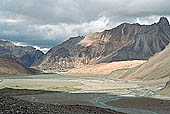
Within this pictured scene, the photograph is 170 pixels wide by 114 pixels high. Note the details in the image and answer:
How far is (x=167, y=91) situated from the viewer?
212ft

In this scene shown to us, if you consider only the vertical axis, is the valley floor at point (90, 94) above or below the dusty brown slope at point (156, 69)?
below

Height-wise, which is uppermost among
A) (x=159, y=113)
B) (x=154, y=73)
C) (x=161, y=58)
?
(x=161, y=58)

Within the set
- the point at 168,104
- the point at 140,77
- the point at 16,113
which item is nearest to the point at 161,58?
the point at 140,77

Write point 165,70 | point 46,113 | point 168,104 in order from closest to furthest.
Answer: point 46,113, point 168,104, point 165,70

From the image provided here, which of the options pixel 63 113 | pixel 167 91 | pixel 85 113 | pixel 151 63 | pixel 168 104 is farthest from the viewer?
pixel 151 63

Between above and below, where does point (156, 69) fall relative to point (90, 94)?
above

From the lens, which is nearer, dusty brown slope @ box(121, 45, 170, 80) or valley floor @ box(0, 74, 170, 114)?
valley floor @ box(0, 74, 170, 114)

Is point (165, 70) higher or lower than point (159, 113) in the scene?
higher

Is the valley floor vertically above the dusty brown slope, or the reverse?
the dusty brown slope

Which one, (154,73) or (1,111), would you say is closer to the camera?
(1,111)

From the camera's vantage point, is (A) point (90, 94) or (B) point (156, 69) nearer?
(A) point (90, 94)

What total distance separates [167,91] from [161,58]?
95.5 m

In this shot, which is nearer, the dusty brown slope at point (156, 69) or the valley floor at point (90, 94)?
the valley floor at point (90, 94)

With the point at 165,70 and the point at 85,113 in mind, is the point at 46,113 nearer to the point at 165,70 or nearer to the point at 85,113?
the point at 85,113
